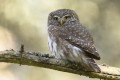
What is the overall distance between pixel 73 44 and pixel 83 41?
0.11 metres

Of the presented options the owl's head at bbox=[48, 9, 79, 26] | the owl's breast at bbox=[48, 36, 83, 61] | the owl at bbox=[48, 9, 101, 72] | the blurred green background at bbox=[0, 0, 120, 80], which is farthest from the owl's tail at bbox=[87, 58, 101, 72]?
the blurred green background at bbox=[0, 0, 120, 80]

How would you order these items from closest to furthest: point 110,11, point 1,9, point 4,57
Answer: point 4,57, point 1,9, point 110,11

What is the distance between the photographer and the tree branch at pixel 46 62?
17.2 ft

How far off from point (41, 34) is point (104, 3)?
1.77 meters

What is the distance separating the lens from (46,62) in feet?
17.6

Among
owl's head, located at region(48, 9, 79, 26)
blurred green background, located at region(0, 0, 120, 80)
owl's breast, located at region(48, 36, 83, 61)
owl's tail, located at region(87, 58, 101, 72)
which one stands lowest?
owl's tail, located at region(87, 58, 101, 72)

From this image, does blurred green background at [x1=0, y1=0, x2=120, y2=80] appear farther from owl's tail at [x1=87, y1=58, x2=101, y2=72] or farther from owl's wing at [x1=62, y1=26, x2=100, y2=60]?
owl's tail at [x1=87, y1=58, x2=101, y2=72]

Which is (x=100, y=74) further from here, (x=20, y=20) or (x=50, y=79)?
(x=20, y=20)

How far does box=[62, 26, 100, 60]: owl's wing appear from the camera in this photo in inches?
213

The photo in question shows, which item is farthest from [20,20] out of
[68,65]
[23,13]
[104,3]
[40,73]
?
[68,65]

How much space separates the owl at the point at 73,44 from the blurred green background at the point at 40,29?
420 centimetres

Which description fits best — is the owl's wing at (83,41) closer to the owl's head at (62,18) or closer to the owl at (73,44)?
the owl at (73,44)

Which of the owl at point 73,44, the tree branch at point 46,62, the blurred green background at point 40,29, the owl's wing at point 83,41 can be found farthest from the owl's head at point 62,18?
the blurred green background at point 40,29

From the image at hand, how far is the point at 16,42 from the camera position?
10.3 metres
